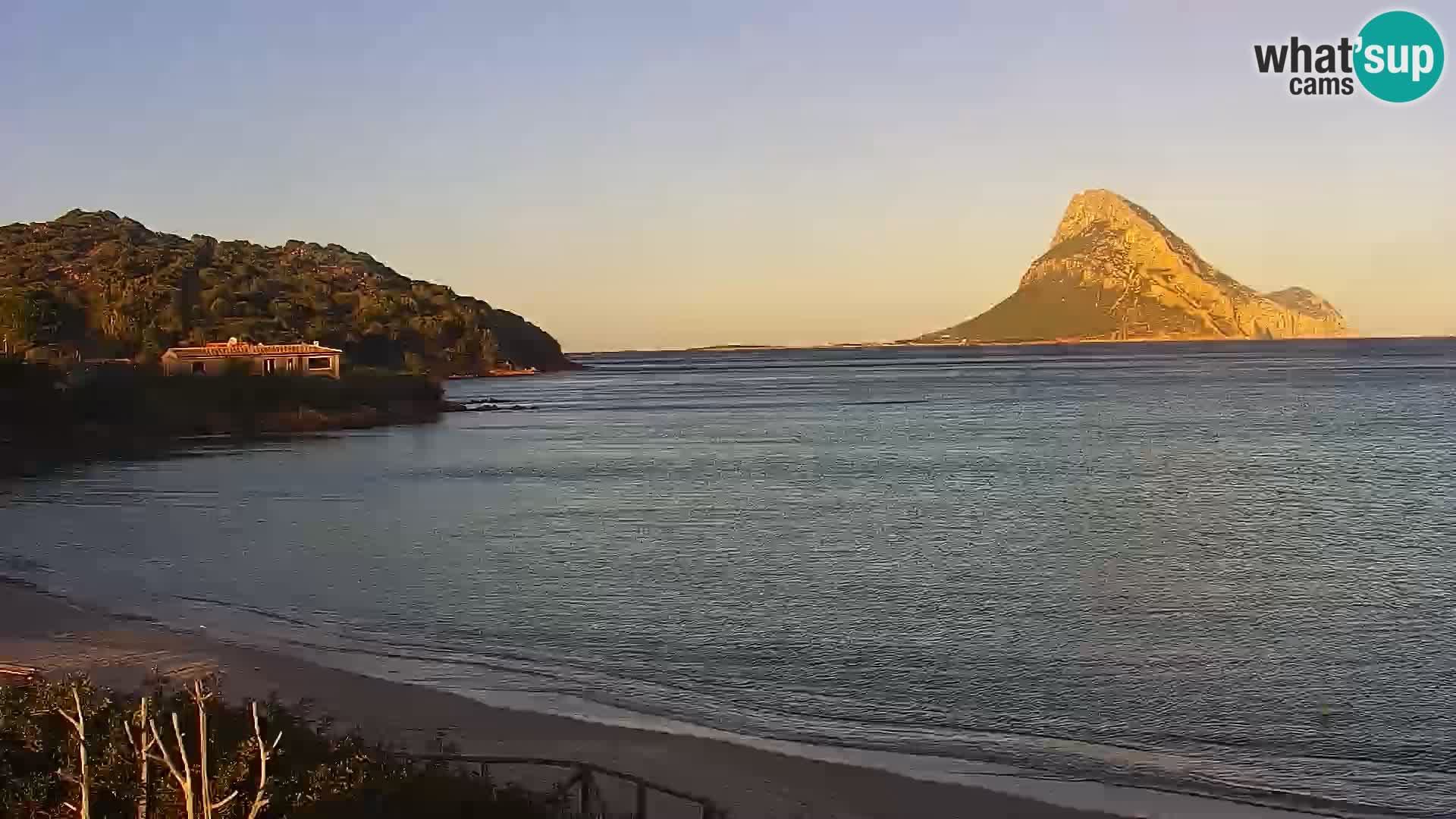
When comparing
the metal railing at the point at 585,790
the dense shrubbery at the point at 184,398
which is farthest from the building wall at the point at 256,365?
the metal railing at the point at 585,790

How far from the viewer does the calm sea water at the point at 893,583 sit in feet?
57.1

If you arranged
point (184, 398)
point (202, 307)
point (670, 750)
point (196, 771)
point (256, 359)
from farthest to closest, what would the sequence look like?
point (202, 307) < point (256, 359) < point (184, 398) < point (670, 750) < point (196, 771)

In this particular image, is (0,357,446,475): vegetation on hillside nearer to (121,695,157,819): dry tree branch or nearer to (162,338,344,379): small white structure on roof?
(162,338,344,379): small white structure on roof

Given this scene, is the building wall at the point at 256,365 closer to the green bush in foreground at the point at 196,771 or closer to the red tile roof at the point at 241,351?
the red tile roof at the point at 241,351

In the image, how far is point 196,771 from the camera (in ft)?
30.8

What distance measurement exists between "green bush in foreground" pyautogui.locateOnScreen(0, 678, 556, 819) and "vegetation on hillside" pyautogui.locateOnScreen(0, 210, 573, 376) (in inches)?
3776

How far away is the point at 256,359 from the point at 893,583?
9224cm

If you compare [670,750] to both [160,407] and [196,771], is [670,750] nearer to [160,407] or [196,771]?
[196,771]

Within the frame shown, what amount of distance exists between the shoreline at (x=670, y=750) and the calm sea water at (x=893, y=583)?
28.4 inches

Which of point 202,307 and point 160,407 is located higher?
point 202,307

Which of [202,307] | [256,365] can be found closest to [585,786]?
[256,365]

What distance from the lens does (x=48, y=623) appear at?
913 inches

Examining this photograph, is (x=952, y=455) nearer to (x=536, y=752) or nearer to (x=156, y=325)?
(x=536, y=752)

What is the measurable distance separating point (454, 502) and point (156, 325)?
99317 millimetres
